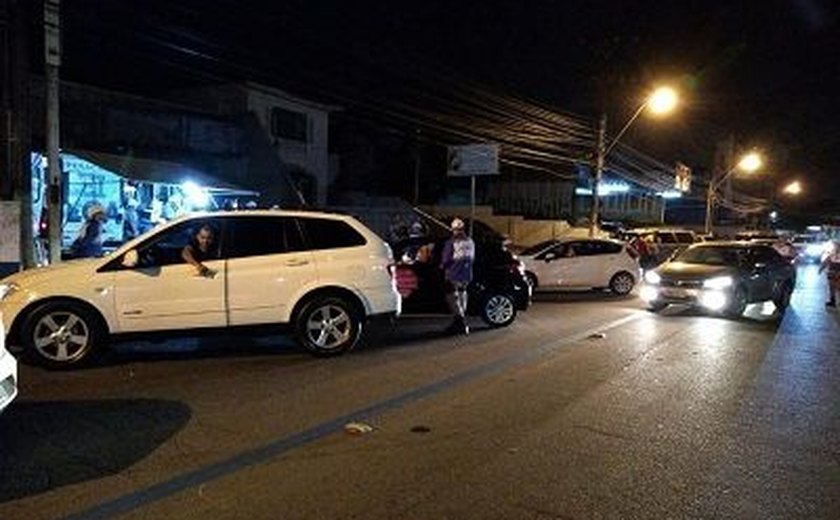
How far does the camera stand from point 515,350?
11211 millimetres

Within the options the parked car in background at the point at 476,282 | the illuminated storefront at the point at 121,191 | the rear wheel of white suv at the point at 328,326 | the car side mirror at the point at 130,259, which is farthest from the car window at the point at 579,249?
the car side mirror at the point at 130,259

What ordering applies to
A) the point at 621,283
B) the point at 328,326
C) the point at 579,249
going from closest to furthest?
the point at 328,326 < the point at 579,249 < the point at 621,283

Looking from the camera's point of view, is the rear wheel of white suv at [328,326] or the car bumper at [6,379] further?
the rear wheel of white suv at [328,326]

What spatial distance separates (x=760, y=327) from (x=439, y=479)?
35.1 ft

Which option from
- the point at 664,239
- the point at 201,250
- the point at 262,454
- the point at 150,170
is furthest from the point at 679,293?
the point at 664,239

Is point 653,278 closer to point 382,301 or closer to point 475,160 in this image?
point 382,301

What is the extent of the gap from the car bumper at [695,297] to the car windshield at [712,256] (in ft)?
4.93

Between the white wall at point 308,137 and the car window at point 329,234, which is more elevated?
the white wall at point 308,137

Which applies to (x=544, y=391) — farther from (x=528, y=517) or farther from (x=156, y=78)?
(x=156, y=78)

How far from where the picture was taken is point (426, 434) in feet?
22.0

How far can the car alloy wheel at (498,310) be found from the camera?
539 inches

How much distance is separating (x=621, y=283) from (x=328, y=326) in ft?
39.5

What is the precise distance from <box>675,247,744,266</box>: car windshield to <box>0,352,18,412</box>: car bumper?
47.2 ft

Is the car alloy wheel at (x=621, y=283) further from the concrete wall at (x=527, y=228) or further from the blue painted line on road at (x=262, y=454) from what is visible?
the concrete wall at (x=527, y=228)
